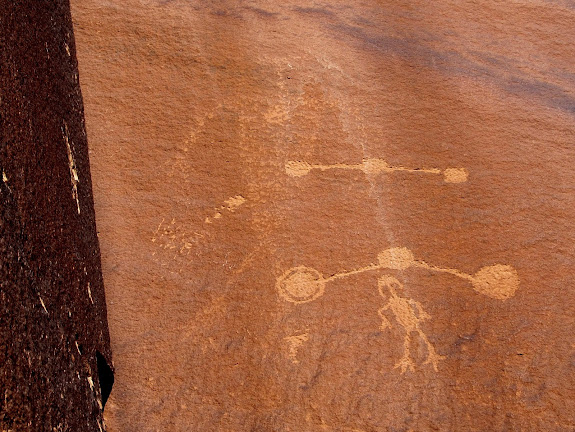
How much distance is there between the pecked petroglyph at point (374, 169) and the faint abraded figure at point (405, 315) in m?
0.62

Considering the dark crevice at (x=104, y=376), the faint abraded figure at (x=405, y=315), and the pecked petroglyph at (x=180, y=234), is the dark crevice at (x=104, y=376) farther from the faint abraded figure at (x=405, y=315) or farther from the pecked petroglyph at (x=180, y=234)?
the faint abraded figure at (x=405, y=315)

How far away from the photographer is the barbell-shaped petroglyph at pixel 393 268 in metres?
2.93

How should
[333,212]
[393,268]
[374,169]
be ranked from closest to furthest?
[393,268] < [333,212] < [374,169]

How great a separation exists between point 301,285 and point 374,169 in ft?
2.51

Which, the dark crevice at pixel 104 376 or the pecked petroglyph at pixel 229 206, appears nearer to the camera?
the dark crevice at pixel 104 376

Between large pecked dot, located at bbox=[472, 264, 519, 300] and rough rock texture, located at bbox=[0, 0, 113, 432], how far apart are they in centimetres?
166

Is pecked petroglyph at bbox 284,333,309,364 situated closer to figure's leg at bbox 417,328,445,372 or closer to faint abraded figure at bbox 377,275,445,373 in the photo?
faint abraded figure at bbox 377,275,445,373

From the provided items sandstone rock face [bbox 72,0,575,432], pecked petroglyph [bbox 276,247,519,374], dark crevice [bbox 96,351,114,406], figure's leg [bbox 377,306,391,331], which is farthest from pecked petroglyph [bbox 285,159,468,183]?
dark crevice [bbox 96,351,114,406]

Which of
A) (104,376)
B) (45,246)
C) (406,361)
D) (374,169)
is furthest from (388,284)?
(45,246)

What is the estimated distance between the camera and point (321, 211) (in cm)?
319

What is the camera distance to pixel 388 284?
2971 millimetres

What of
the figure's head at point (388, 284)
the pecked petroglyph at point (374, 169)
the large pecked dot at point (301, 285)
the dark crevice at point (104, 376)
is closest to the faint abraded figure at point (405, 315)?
the figure's head at point (388, 284)

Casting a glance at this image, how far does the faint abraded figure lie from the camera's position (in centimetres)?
278

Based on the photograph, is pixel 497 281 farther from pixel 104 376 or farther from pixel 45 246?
pixel 45 246
